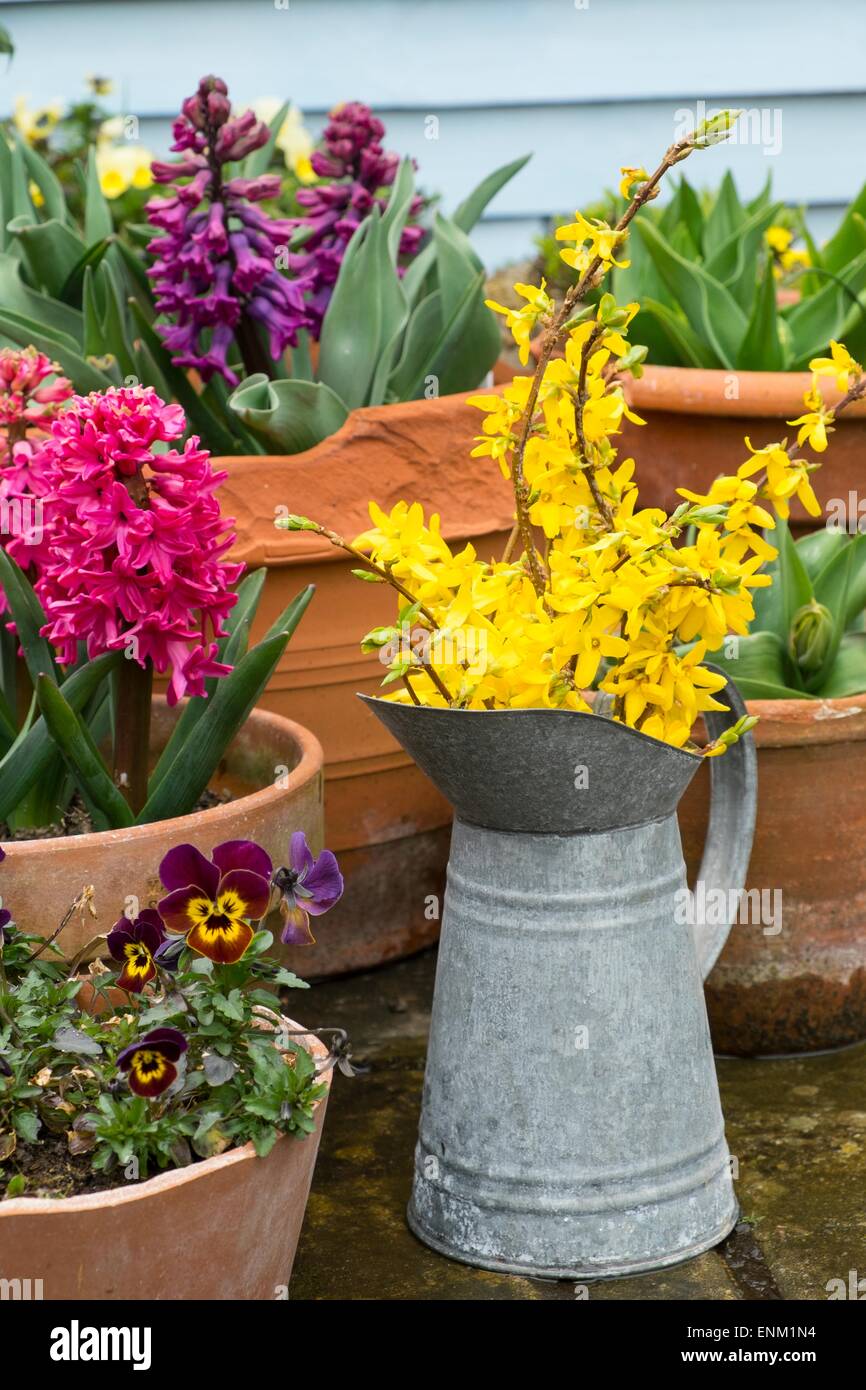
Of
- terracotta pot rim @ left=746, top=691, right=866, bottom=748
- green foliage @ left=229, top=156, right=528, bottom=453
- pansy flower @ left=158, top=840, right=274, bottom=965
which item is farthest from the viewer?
green foliage @ left=229, top=156, right=528, bottom=453

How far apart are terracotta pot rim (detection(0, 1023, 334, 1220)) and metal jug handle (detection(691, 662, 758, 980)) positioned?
0.67 meters

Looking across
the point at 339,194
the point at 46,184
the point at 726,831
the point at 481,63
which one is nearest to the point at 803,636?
the point at 726,831

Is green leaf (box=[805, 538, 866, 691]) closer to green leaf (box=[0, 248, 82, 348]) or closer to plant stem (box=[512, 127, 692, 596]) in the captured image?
plant stem (box=[512, 127, 692, 596])

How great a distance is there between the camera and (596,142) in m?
3.81

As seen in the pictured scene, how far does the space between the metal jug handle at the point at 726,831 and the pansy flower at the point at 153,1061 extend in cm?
69

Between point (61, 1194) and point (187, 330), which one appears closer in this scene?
point (61, 1194)

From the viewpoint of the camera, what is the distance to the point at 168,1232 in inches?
53.4

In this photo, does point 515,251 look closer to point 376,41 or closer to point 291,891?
point 376,41

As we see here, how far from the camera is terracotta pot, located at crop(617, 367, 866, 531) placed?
8.29ft

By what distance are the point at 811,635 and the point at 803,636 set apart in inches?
0.5

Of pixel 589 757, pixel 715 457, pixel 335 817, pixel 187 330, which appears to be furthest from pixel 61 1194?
pixel 715 457

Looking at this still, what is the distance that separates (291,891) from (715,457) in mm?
1381

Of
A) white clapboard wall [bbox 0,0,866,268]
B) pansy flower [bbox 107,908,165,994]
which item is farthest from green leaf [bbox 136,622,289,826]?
white clapboard wall [bbox 0,0,866,268]

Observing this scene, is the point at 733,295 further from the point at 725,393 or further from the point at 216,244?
the point at 216,244
